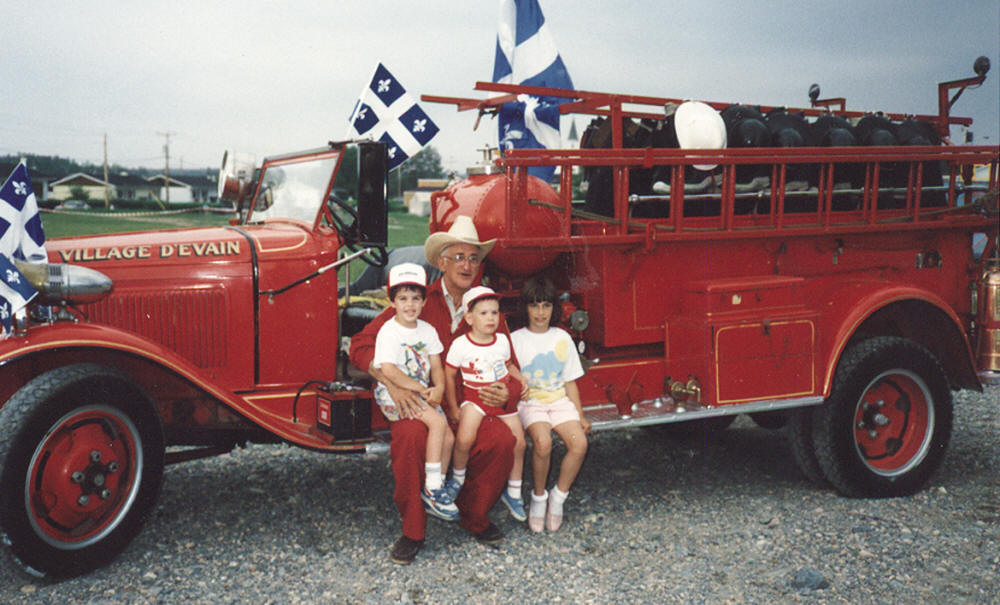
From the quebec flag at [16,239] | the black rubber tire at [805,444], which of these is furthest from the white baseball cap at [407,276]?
the black rubber tire at [805,444]

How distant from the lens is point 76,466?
121 inches

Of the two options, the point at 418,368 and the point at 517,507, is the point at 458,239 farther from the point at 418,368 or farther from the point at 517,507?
the point at 517,507

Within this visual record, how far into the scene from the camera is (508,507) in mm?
4031

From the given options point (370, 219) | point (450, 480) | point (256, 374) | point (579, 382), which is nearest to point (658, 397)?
point (579, 382)

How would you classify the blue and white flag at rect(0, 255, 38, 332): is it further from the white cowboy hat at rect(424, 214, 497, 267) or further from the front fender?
the white cowboy hat at rect(424, 214, 497, 267)

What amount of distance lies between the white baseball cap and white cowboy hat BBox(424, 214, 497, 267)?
27 cm

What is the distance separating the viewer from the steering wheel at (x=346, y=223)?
3.99 meters

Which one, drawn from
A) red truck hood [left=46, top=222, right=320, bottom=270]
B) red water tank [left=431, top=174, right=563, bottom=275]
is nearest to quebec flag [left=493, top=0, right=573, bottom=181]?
red water tank [left=431, top=174, right=563, bottom=275]

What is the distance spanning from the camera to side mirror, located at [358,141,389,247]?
3674mm

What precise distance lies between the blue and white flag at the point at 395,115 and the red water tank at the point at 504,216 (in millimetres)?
1291

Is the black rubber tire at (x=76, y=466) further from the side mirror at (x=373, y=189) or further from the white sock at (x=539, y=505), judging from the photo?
the white sock at (x=539, y=505)

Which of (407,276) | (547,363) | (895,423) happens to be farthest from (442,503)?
(895,423)

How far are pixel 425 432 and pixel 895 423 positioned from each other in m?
2.67

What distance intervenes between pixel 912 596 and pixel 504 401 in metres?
1.78
